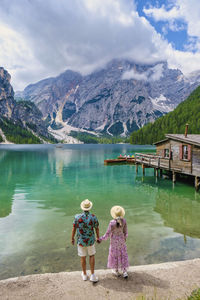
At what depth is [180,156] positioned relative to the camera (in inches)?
1188

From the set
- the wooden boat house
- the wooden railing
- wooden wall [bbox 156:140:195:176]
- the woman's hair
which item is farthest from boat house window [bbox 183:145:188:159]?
the woman's hair

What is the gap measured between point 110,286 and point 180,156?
26.3 metres

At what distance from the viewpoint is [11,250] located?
11703 mm

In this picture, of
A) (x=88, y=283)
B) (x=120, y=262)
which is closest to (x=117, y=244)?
(x=120, y=262)

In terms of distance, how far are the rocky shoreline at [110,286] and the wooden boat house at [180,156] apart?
21888 mm

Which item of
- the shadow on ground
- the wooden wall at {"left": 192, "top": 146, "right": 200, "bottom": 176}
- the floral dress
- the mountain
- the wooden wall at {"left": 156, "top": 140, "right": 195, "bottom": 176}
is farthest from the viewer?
the mountain

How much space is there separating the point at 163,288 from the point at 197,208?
1563 centimetres

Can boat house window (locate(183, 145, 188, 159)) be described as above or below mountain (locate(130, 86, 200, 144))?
below

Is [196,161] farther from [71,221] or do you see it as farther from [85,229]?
[85,229]

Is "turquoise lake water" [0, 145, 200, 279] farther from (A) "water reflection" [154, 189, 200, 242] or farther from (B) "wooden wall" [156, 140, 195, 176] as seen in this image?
(B) "wooden wall" [156, 140, 195, 176]

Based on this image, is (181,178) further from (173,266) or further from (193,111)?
(193,111)

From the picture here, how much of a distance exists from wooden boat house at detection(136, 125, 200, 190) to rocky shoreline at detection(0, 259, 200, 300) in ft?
71.8

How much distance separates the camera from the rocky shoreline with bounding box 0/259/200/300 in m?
6.31

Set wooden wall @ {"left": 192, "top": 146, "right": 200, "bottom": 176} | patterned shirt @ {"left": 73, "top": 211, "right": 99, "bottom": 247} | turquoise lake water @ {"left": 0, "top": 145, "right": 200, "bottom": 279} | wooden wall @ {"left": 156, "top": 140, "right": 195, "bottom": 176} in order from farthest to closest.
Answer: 1. wooden wall @ {"left": 156, "top": 140, "right": 195, "bottom": 176}
2. wooden wall @ {"left": 192, "top": 146, "right": 200, "bottom": 176}
3. turquoise lake water @ {"left": 0, "top": 145, "right": 200, "bottom": 279}
4. patterned shirt @ {"left": 73, "top": 211, "right": 99, "bottom": 247}
